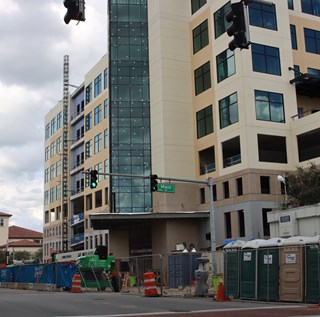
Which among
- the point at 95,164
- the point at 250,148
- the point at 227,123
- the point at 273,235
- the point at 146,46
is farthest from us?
the point at 95,164

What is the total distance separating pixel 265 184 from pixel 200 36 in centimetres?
1681

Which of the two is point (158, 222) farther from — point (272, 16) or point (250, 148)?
point (272, 16)

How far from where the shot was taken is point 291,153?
45.2m

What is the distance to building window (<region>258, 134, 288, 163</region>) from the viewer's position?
46312 mm

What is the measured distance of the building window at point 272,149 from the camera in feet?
152

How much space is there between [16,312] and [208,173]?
34307 mm

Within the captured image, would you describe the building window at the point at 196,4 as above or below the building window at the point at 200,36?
above

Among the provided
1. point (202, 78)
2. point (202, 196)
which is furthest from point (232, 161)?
point (202, 78)

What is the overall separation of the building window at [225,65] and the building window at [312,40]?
31.7 feet

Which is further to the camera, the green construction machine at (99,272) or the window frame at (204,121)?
the window frame at (204,121)

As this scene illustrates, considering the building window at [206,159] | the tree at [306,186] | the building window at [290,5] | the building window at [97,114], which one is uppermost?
the building window at [290,5]

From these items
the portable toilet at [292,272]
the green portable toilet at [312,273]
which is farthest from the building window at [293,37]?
the green portable toilet at [312,273]

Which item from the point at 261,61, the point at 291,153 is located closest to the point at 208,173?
the point at 291,153

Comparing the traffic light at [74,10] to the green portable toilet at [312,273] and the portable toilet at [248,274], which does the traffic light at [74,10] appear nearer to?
the green portable toilet at [312,273]
